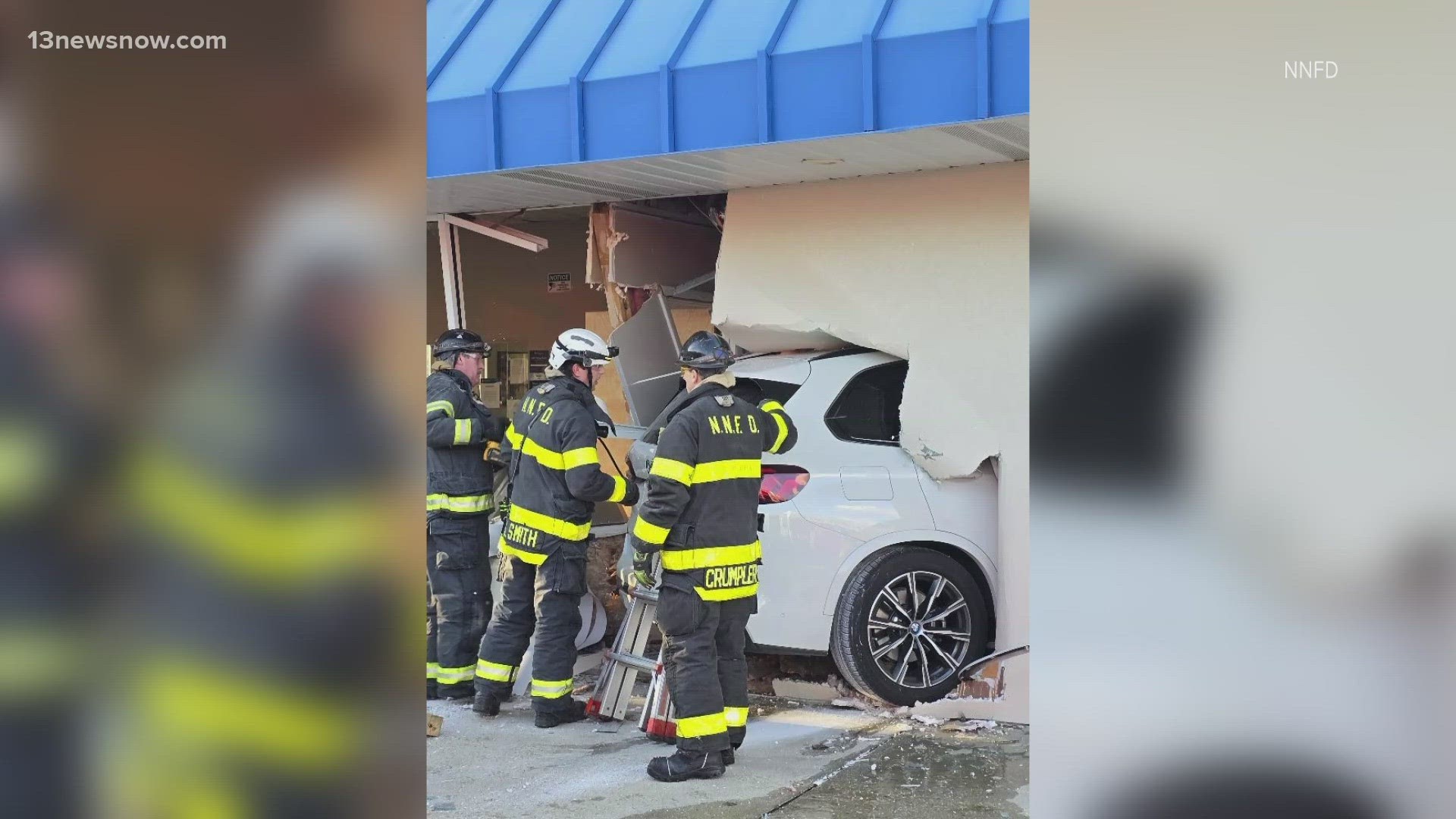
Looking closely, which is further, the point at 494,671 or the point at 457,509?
the point at 457,509

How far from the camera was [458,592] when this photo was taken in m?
7.33

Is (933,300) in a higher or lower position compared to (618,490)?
higher

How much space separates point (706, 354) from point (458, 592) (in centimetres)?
229

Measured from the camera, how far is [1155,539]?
251 centimetres

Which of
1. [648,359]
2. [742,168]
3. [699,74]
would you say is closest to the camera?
[699,74]

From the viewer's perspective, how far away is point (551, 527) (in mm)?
→ 6836

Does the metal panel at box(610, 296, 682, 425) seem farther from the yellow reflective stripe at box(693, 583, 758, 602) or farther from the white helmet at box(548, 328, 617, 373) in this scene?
the yellow reflective stripe at box(693, 583, 758, 602)

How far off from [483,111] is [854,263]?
7.83ft

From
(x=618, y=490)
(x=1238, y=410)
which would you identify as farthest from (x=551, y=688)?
(x=1238, y=410)

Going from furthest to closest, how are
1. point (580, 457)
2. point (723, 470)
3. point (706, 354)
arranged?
point (580, 457)
point (706, 354)
point (723, 470)

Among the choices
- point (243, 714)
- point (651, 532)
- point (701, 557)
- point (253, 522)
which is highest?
point (253, 522)

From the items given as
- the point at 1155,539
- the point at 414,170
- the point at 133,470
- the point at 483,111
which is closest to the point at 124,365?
the point at 133,470

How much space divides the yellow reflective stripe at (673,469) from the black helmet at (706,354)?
19.7 inches

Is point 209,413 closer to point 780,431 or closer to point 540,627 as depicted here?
point 780,431
